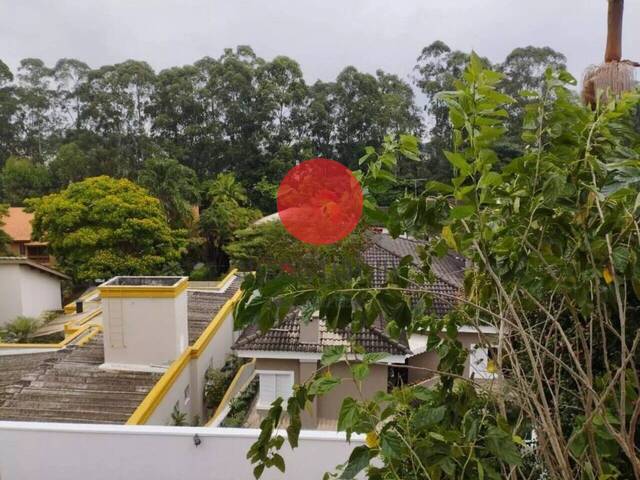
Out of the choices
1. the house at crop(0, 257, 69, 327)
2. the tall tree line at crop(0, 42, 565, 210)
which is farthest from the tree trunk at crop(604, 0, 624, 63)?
the tall tree line at crop(0, 42, 565, 210)

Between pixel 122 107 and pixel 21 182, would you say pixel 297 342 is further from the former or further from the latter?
pixel 122 107

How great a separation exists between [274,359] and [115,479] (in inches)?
79.4

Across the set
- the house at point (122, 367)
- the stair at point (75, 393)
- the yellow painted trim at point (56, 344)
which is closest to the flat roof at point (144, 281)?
the house at point (122, 367)

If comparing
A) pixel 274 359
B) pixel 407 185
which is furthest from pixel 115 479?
pixel 407 185

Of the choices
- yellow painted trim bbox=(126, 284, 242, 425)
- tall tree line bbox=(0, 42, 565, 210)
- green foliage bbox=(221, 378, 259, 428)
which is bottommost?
green foliage bbox=(221, 378, 259, 428)

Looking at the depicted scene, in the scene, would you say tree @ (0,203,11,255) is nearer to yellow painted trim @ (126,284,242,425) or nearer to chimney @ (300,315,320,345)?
yellow painted trim @ (126,284,242,425)

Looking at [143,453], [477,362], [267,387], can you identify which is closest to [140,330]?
[267,387]

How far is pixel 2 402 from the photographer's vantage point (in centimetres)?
464

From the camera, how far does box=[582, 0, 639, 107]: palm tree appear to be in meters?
1.17

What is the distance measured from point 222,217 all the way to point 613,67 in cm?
1359

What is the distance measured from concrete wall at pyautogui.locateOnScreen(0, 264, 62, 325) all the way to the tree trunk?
38.4ft

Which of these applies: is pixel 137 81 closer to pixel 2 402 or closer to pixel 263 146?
pixel 263 146

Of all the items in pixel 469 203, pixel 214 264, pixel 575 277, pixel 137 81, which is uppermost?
pixel 137 81

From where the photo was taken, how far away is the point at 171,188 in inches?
561
